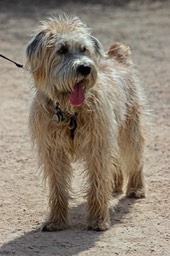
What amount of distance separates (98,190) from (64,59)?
3.70 feet

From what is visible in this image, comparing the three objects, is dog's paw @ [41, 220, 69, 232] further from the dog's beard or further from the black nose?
the black nose

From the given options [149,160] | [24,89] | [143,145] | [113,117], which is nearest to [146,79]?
[24,89]

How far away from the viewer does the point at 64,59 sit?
6.55m

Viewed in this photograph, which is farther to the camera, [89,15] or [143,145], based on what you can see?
[89,15]

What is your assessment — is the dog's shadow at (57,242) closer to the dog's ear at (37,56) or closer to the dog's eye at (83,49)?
the dog's ear at (37,56)

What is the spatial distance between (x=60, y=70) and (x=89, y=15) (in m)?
13.2

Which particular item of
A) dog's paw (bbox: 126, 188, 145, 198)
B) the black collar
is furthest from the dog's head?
dog's paw (bbox: 126, 188, 145, 198)

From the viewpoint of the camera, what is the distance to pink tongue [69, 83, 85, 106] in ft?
21.3

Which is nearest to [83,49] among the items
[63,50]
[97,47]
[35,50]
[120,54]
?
[63,50]

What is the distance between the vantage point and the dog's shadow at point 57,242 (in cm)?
634

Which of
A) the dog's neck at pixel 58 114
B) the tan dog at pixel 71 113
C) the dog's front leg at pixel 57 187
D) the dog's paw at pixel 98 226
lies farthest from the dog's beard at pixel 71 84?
the dog's paw at pixel 98 226

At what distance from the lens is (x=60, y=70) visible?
256 inches

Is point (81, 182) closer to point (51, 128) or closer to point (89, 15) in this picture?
point (51, 128)

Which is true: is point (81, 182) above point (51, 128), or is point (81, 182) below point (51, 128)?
below
